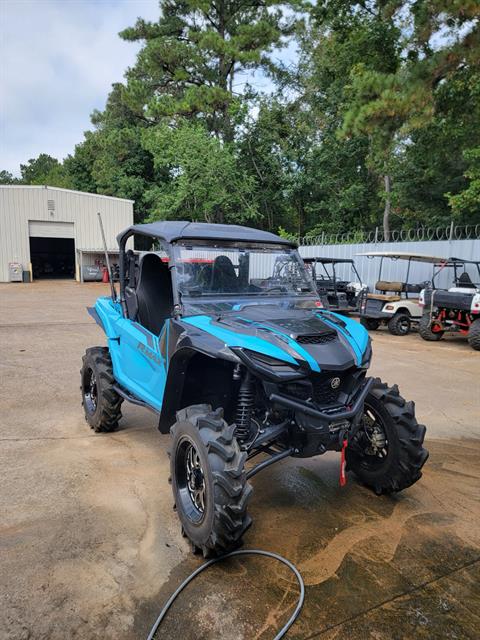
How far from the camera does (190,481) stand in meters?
3.05

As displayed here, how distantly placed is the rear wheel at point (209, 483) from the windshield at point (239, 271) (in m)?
1.10

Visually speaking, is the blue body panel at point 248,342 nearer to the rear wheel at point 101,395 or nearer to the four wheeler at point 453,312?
the rear wheel at point 101,395

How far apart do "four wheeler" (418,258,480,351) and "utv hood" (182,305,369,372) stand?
26.3ft

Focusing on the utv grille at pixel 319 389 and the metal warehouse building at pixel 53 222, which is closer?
the utv grille at pixel 319 389

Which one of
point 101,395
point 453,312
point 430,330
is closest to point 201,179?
point 430,330

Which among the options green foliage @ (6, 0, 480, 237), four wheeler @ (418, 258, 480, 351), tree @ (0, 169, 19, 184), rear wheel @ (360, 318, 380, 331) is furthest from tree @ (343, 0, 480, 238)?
tree @ (0, 169, 19, 184)

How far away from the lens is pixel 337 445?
3.00m

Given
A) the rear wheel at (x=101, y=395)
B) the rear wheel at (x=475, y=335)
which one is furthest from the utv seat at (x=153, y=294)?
the rear wheel at (x=475, y=335)

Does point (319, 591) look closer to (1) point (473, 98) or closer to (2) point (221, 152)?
(1) point (473, 98)

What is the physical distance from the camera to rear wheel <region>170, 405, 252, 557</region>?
2562 mm

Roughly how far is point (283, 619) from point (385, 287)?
12.1m

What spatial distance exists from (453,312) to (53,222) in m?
25.9

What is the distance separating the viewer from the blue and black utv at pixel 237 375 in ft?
9.05

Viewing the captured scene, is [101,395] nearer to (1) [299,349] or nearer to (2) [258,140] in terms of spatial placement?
(1) [299,349]
